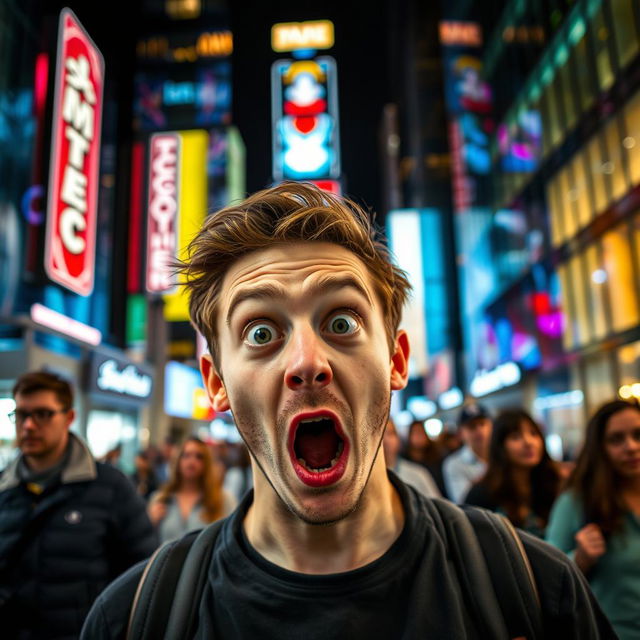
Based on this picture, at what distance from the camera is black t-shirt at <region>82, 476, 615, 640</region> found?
4.44 ft

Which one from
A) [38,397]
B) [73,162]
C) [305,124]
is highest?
[305,124]

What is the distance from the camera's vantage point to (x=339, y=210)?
1652 mm

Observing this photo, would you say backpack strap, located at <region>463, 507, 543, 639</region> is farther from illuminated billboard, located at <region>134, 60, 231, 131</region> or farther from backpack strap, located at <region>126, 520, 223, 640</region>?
illuminated billboard, located at <region>134, 60, 231, 131</region>

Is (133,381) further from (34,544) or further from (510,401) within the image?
(510,401)

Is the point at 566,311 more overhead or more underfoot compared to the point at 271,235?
more overhead

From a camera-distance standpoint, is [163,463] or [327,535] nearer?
[327,535]

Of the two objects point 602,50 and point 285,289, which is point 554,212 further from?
point 285,289

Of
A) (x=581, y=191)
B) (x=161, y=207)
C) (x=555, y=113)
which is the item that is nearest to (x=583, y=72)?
(x=555, y=113)

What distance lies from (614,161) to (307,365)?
47.5 feet

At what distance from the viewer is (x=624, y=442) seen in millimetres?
3186

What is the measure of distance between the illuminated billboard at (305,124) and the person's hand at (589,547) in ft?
58.1

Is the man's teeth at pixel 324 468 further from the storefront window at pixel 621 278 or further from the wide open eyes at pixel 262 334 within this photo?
the storefront window at pixel 621 278

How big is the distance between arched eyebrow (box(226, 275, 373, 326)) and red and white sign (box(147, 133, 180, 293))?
13.7 metres

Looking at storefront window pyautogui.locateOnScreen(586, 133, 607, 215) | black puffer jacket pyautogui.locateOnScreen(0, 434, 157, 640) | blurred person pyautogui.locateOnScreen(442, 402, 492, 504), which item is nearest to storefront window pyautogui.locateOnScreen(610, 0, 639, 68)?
storefront window pyautogui.locateOnScreen(586, 133, 607, 215)
